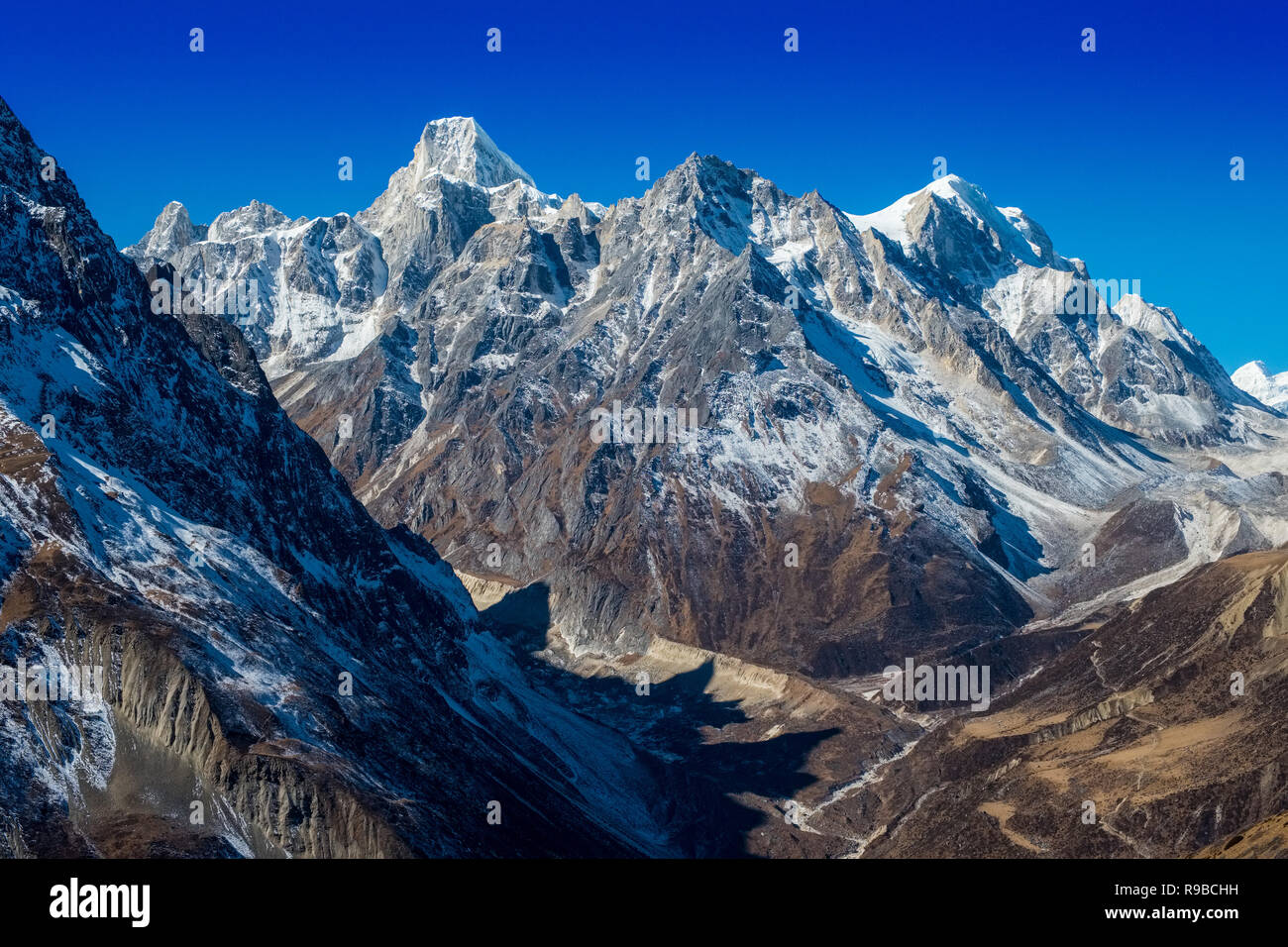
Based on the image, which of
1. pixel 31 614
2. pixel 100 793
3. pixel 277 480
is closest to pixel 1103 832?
pixel 100 793

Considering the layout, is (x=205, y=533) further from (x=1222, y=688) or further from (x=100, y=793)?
(x=1222, y=688)
